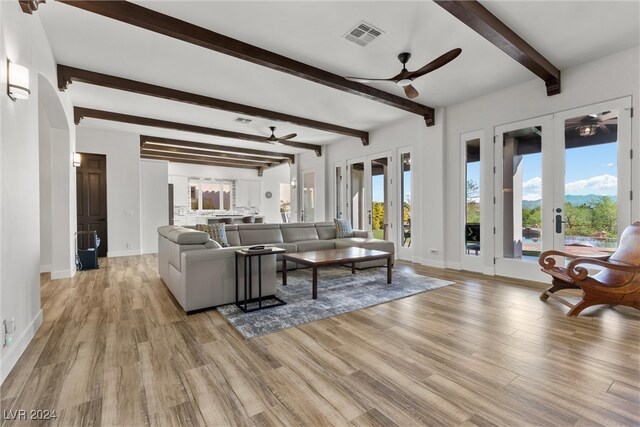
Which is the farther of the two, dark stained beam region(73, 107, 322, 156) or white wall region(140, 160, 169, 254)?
white wall region(140, 160, 169, 254)

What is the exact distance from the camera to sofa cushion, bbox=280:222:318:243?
589 centimetres

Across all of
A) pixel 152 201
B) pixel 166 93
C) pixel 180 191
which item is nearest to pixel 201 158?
pixel 180 191

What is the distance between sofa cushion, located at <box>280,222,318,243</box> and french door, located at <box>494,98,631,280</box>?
335 cm

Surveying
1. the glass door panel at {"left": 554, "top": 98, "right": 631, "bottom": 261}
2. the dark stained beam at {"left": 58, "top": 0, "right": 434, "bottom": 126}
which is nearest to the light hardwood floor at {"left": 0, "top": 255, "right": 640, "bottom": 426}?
the glass door panel at {"left": 554, "top": 98, "right": 631, "bottom": 261}

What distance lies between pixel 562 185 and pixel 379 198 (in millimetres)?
3654

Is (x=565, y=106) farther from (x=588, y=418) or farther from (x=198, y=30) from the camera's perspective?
(x=198, y=30)

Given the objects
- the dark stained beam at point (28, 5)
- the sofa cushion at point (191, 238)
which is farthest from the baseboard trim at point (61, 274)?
the dark stained beam at point (28, 5)

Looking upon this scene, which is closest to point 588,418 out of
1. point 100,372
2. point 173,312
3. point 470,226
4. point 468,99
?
point 100,372

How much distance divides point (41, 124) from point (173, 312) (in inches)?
152

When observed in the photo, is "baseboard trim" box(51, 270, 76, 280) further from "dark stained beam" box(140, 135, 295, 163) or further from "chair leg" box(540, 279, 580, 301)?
"chair leg" box(540, 279, 580, 301)

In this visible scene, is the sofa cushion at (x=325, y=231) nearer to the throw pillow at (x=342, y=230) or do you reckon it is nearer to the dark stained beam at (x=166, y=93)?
the throw pillow at (x=342, y=230)

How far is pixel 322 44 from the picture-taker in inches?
135

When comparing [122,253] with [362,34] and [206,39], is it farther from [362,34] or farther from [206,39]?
[362,34]

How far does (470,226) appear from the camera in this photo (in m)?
5.36
